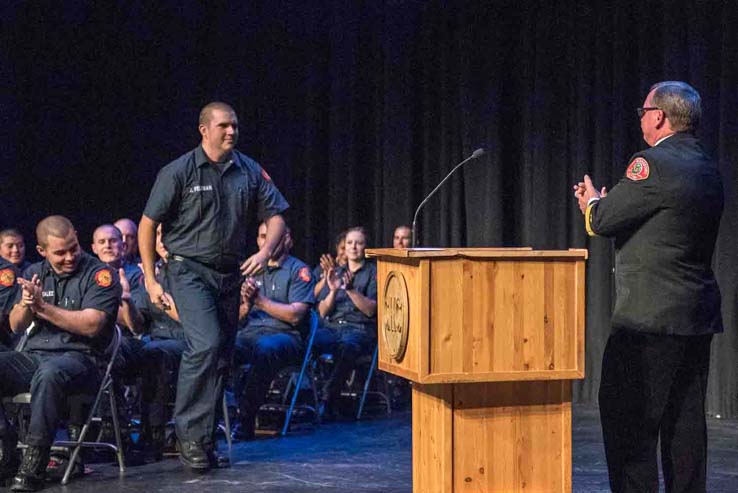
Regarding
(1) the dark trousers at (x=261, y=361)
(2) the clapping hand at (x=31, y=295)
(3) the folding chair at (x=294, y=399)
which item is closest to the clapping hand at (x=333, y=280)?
(3) the folding chair at (x=294, y=399)

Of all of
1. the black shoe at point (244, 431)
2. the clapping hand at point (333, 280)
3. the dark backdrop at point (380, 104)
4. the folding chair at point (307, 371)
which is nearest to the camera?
the black shoe at point (244, 431)

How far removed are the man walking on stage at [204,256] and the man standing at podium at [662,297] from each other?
7.22 ft

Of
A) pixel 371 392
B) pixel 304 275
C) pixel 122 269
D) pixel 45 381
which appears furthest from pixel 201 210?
pixel 371 392

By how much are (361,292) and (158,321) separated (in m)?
1.64

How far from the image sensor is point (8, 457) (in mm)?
5230

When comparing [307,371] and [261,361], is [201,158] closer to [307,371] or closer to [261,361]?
[261,361]

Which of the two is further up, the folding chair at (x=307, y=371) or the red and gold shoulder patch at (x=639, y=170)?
the red and gold shoulder patch at (x=639, y=170)

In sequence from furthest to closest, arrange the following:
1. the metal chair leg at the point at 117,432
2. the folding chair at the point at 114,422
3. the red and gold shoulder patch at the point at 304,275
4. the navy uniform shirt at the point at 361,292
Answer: the navy uniform shirt at the point at 361,292
the red and gold shoulder patch at the point at 304,275
the metal chair leg at the point at 117,432
the folding chair at the point at 114,422

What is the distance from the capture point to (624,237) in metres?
3.65

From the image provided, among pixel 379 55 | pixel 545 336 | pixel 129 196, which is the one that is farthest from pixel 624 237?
pixel 129 196

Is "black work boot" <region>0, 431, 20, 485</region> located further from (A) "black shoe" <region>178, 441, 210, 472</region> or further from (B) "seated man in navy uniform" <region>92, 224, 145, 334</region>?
(B) "seated man in navy uniform" <region>92, 224, 145, 334</region>

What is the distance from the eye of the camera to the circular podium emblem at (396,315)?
147 inches

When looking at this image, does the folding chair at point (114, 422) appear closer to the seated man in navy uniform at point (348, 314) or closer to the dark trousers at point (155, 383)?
the dark trousers at point (155, 383)

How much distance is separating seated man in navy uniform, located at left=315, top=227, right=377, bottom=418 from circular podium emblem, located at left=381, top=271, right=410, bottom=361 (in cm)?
333
